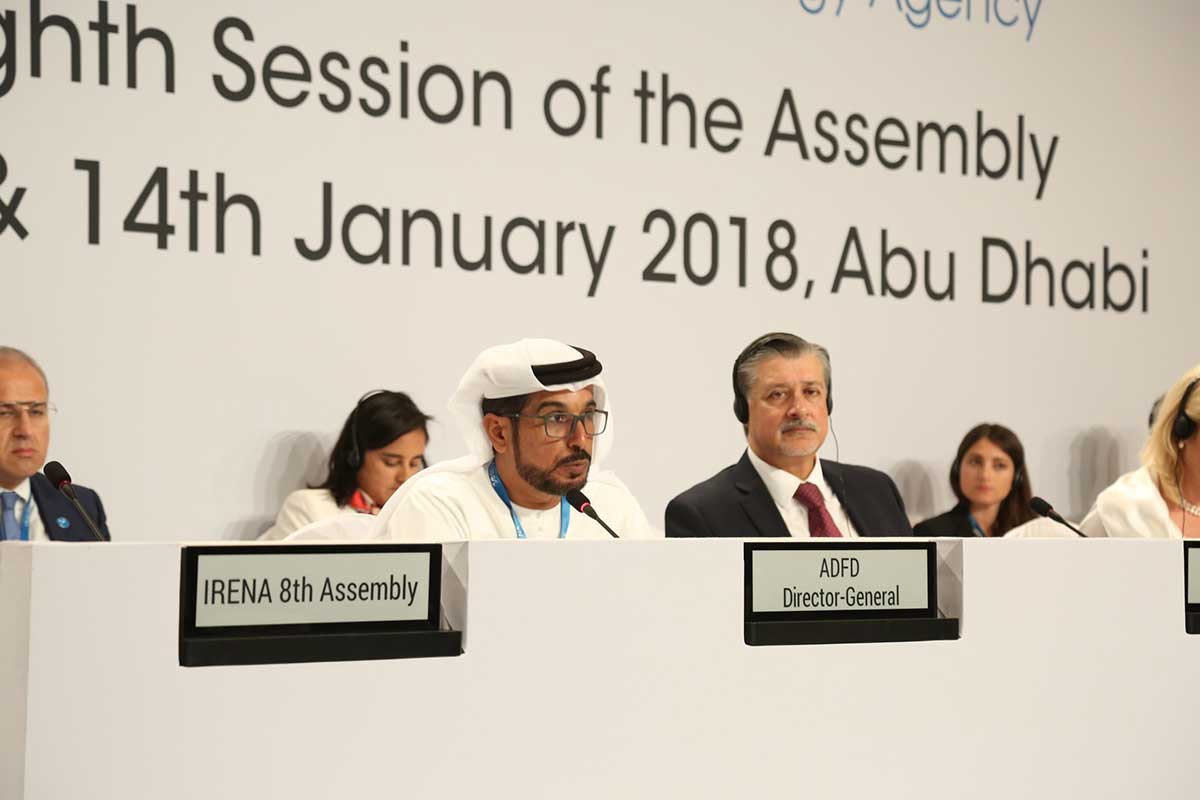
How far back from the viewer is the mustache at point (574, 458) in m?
2.59

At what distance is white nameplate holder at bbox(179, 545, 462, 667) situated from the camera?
3.32ft

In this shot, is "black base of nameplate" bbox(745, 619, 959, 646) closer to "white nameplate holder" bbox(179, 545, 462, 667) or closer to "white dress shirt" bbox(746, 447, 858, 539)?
"white nameplate holder" bbox(179, 545, 462, 667)

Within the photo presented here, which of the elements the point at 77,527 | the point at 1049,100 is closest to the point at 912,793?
the point at 77,527

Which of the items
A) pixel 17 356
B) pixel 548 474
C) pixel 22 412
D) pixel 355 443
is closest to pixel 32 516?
pixel 22 412

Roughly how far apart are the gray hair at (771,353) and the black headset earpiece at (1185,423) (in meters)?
0.84

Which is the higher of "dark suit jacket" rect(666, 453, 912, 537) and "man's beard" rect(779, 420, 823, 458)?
"man's beard" rect(779, 420, 823, 458)

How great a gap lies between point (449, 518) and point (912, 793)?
142cm

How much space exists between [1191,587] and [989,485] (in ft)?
12.4

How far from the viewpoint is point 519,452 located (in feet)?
8.60

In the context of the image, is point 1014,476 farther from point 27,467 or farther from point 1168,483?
point 27,467

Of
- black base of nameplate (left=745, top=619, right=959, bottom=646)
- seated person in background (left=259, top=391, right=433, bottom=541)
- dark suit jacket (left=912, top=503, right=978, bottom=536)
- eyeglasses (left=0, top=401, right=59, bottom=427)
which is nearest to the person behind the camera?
black base of nameplate (left=745, top=619, right=959, bottom=646)

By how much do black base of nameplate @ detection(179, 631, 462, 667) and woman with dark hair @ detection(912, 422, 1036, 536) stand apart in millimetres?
4227

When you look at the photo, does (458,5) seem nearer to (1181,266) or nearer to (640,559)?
(1181,266)

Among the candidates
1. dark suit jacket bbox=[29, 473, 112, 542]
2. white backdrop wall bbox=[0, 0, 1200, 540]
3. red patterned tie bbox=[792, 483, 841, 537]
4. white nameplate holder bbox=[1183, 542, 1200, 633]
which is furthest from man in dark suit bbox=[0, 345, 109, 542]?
white nameplate holder bbox=[1183, 542, 1200, 633]
